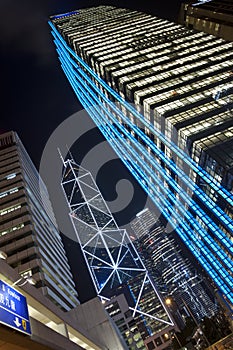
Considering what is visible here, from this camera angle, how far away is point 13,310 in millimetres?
8781

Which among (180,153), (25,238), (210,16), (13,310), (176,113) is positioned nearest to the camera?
(13,310)

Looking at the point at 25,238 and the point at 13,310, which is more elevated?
the point at 25,238

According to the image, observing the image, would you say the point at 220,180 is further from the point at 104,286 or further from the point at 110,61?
the point at 104,286

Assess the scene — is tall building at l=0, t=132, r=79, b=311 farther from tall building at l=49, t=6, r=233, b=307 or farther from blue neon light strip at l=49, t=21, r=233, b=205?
tall building at l=49, t=6, r=233, b=307

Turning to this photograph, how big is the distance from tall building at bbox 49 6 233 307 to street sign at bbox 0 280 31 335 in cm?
4778

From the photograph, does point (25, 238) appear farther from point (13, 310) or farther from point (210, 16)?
point (210, 16)

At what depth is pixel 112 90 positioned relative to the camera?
89188mm

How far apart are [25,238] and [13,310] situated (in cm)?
4761

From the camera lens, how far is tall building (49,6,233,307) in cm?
6075

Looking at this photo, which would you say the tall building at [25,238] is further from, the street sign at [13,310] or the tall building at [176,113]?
the street sign at [13,310]

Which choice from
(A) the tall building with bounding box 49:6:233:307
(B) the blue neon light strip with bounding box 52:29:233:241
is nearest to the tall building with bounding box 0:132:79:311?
(B) the blue neon light strip with bounding box 52:29:233:241

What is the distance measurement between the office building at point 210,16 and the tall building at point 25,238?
6698 centimetres

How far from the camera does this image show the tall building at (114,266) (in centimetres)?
10688

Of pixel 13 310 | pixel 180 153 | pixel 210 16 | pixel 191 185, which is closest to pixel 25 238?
pixel 180 153
